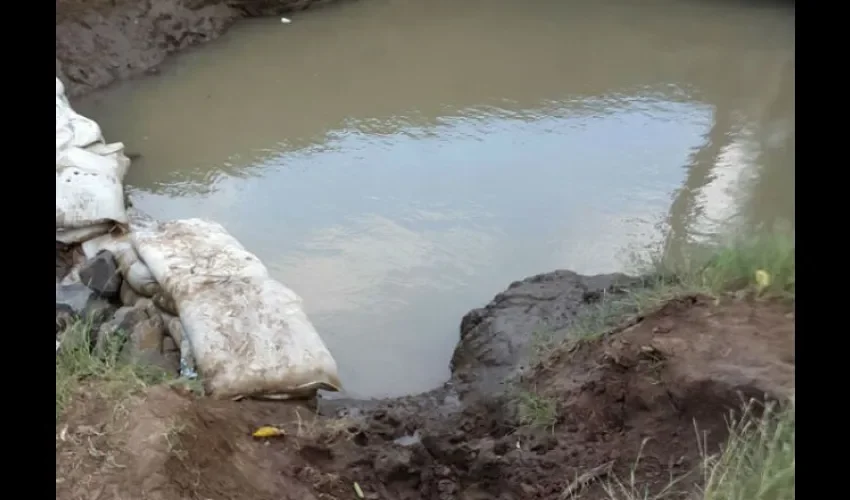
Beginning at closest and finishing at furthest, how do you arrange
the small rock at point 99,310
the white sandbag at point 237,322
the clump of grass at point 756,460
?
the clump of grass at point 756,460, the white sandbag at point 237,322, the small rock at point 99,310

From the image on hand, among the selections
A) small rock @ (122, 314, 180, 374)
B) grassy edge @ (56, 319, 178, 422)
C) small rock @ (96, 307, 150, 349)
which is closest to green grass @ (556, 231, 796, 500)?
grassy edge @ (56, 319, 178, 422)

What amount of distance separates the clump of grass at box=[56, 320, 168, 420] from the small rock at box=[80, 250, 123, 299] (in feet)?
2.50

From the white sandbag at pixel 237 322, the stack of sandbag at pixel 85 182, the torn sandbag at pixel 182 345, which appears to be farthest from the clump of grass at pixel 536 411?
the stack of sandbag at pixel 85 182

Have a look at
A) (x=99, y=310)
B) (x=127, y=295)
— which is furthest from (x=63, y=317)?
(x=127, y=295)

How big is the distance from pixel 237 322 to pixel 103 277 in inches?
34.2

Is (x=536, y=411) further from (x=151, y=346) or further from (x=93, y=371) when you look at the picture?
(x=151, y=346)

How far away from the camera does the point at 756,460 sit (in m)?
1.50

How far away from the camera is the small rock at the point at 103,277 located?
333 centimetres

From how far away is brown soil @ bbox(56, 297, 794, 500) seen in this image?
187cm

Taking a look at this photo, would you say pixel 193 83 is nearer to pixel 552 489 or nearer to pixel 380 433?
pixel 380 433

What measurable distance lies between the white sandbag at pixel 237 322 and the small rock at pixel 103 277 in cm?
16

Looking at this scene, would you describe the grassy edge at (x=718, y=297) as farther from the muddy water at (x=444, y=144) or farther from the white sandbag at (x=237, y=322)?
the white sandbag at (x=237, y=322)

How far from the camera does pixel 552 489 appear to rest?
218 cm
